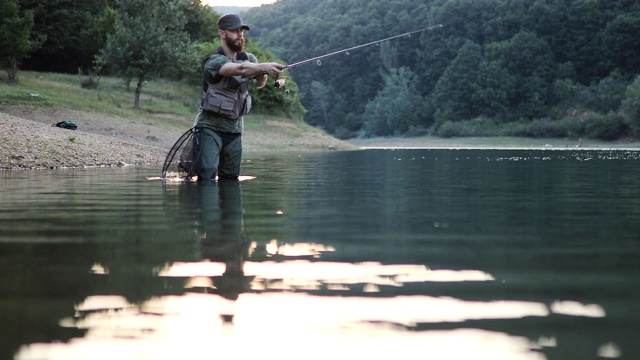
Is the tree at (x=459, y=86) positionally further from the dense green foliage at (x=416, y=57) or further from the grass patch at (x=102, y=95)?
the grass patch at (x=102, y=95)

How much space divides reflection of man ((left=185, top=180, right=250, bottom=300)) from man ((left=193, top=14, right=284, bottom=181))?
2.44 meters

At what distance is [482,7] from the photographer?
13925 centimetres

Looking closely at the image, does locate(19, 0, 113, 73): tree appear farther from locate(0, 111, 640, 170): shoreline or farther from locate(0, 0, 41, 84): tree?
locate(0, 111, 640, 170): shoreline

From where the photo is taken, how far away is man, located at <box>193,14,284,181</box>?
14.3 metres

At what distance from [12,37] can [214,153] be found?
45546mm

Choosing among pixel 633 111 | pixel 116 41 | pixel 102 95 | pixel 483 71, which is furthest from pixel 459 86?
pixel 102 95

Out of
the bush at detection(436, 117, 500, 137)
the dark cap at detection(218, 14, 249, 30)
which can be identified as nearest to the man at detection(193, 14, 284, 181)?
the dark cap at detection(218, 14, 249, 30)

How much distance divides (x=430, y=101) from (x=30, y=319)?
130 m

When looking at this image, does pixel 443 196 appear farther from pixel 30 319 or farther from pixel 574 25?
pixel 574 25

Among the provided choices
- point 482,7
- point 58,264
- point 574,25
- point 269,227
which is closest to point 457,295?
point 58,264

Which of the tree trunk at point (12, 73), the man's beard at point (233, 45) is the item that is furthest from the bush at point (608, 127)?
the man's beard at point (233, 45)

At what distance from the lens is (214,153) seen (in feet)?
49.1

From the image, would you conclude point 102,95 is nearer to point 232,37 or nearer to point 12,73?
point 12,73

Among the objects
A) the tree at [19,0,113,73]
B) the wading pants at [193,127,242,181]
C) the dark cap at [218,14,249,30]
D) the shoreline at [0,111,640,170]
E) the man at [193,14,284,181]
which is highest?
the tree at [19,0,113,73]
